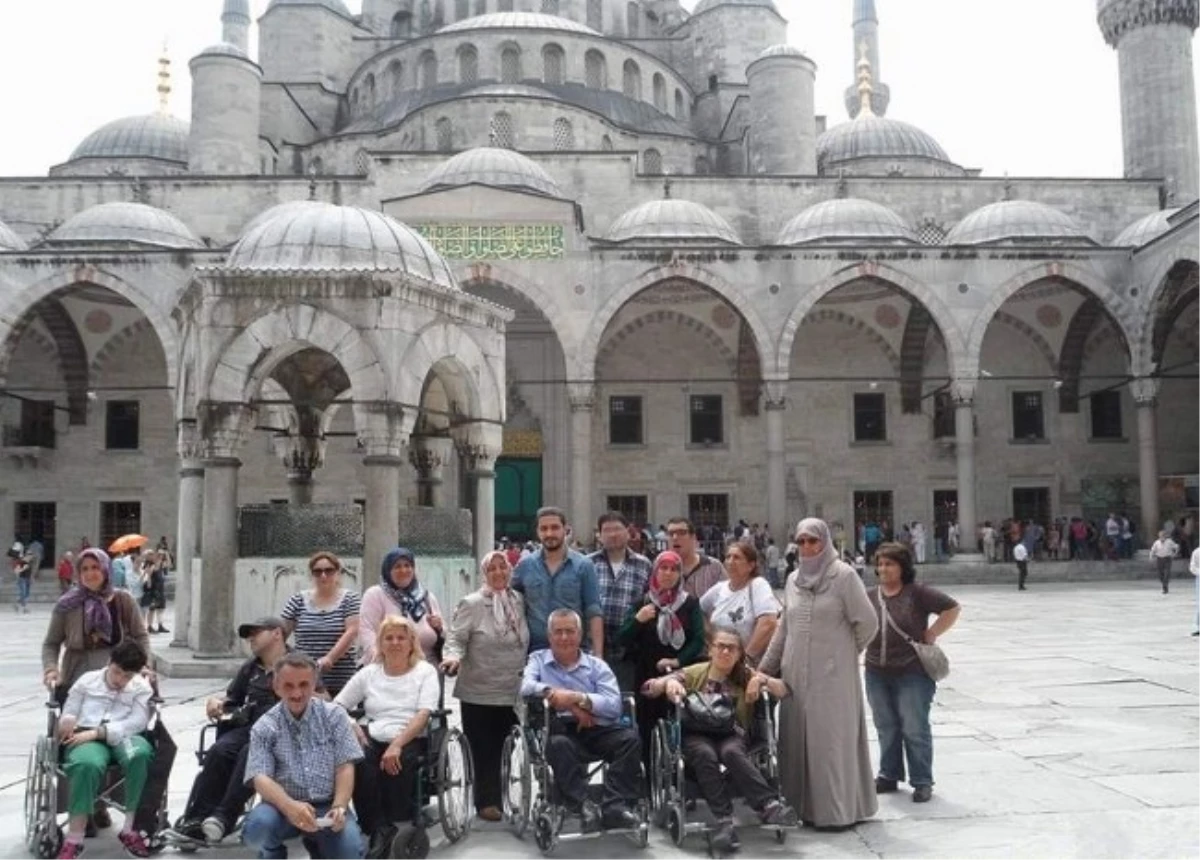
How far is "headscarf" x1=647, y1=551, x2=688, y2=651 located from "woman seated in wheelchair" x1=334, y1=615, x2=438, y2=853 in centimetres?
96

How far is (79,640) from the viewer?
180 inches

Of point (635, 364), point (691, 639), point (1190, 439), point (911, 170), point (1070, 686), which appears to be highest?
point (911, 170)

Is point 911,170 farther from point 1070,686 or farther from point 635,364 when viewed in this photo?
point 1070,686

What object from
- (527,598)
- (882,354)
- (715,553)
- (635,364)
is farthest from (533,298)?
(527,598)

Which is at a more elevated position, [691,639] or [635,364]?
[635,364]

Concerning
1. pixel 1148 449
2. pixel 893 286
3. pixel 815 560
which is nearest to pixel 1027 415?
pixel 1148 449

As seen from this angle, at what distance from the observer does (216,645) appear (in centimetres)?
799

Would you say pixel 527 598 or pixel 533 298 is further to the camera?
pixel 533 298

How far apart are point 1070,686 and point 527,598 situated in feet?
14.9

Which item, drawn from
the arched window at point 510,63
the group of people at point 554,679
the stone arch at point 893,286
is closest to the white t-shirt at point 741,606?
the group of people at point 554,679

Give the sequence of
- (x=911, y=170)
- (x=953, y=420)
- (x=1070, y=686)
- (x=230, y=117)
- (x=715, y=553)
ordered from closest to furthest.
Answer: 1. (x=1070, y=686)
2. (x=715, y=553)
3. (x=953, y=420)
4. (x=230, y=117)
5. (x=911, y=170)

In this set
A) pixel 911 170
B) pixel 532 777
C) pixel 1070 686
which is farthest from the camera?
pixel 911 170

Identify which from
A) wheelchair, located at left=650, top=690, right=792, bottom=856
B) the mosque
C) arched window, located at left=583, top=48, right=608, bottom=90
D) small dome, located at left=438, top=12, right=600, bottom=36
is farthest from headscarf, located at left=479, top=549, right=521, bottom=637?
small dome, located at left=438, top=12, right=600, bottom=36

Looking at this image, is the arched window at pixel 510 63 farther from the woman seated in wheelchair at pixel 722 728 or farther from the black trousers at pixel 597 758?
the black trousers at pixel 597 758
